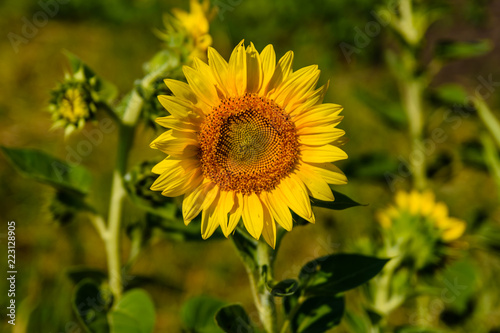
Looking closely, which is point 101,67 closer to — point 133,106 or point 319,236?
point 319,236

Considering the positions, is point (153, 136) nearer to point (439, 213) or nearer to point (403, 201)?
point (403, 201)

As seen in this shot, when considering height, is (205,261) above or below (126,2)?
below

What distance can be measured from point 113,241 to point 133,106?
0.51 meters

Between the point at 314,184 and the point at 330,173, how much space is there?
51mm

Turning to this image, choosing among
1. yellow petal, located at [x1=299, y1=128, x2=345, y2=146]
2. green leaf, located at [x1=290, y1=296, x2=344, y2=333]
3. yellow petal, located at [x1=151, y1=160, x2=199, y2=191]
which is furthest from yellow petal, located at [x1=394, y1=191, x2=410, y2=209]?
yellow petal, located at [x1=151, y1=160, x2=199, y2=191]

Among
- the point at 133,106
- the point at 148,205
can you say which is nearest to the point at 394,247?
the point at 148,205

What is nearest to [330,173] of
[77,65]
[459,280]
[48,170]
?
[77,65]

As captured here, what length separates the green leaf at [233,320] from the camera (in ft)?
4.39

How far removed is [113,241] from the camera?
1.79m

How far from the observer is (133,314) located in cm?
163

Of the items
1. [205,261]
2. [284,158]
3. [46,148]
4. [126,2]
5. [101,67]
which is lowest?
[284,158]

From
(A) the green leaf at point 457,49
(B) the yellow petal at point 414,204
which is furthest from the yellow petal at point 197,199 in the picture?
(A) the green leaf at point 457,49

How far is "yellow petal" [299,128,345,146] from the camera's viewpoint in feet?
4.21

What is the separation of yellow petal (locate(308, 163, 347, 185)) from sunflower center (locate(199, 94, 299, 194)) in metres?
0.08
